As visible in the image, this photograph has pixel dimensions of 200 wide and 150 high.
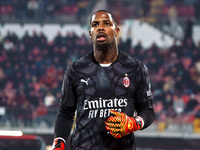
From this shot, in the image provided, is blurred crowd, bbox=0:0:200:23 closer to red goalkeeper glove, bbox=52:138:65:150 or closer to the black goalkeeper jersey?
the black goalkeeper jersey

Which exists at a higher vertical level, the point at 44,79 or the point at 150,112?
the point at 44,79

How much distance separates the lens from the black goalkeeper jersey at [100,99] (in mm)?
2510

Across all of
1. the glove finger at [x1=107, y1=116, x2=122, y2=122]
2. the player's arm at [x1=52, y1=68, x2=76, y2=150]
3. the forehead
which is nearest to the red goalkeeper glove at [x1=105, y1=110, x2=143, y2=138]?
the glove finger at [x1=107, y1=116, x2=122, y2=122]

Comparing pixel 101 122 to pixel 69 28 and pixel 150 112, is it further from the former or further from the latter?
pixel 69 28

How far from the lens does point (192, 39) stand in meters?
14.3

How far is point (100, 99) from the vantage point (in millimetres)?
2533

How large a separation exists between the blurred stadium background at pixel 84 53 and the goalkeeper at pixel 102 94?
787cm

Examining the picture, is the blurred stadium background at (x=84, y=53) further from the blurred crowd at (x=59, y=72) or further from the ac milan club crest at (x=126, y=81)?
the ac milan club crest at (x=126, y=81)

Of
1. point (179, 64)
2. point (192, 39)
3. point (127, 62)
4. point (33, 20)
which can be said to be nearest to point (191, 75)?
point (179, 64)

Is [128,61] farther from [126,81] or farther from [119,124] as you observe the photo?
[119,124]

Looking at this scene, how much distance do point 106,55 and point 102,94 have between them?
284 mm

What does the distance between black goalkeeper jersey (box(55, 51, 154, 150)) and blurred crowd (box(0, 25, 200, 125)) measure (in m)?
8.45

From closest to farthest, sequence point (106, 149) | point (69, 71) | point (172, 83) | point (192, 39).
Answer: point (106, 149)
point (69, 71)
point (172, 83)
point (192, 39)

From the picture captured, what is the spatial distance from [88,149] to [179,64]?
11.3 metres
